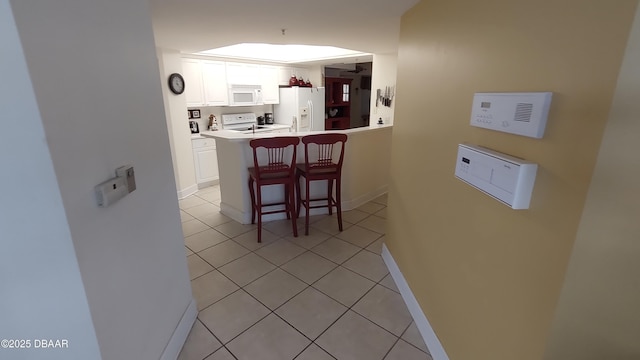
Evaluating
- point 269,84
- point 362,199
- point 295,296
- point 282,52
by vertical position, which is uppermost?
point 282,52

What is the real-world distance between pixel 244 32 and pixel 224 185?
1.77 meters

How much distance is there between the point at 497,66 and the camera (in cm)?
106

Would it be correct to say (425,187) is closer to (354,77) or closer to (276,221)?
(276,221)

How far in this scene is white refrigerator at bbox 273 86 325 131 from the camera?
18.7 feet

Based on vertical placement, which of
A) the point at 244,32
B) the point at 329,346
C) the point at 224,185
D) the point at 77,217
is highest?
the point at 244,32

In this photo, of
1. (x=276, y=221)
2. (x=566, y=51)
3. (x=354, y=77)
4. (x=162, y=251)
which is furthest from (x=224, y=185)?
(x=354, y=77)

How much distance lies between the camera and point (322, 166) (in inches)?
121

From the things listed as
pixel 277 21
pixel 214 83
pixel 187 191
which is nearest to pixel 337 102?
pixel 214 83

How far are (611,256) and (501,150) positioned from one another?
0.45m

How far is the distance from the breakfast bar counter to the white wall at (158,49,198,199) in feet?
2.37

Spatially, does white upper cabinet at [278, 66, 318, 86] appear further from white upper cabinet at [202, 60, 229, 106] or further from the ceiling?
the ceiling

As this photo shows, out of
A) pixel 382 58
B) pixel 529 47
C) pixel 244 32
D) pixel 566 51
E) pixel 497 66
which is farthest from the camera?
pixel 382 58

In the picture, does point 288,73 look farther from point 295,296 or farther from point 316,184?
point 295,296

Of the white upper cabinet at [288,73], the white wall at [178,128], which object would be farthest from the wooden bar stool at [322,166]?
the white upper cabinet at [288,73]
